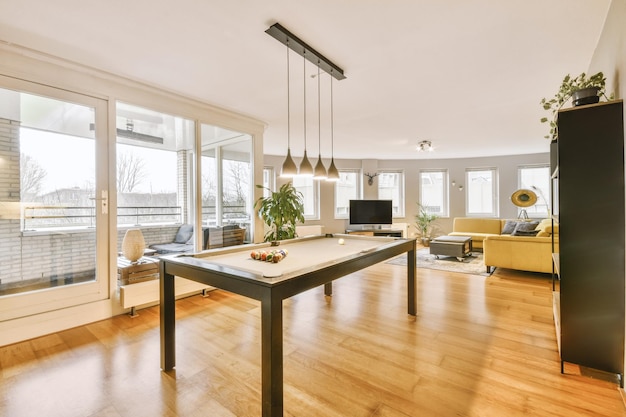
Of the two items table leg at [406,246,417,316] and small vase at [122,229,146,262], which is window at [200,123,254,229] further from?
table leg at [406,246,417,316]

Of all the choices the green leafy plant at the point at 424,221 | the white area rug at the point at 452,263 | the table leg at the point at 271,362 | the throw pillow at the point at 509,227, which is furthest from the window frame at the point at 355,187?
the table leg at the point at 271,362

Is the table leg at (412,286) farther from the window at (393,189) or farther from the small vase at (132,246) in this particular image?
the window at (393,189)

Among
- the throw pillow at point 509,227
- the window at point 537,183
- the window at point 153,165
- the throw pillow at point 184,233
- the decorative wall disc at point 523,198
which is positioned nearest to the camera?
the window at point 153,165

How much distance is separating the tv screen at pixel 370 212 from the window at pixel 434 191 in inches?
59.7

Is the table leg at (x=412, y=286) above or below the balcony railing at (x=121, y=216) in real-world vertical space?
below

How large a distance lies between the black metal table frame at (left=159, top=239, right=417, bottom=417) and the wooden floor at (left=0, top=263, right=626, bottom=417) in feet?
0.98

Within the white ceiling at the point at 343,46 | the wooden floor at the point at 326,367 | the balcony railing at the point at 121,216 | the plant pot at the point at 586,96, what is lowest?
the wooden floor at the point at 326,367

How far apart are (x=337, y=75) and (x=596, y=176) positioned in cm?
215

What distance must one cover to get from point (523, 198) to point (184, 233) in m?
6.97

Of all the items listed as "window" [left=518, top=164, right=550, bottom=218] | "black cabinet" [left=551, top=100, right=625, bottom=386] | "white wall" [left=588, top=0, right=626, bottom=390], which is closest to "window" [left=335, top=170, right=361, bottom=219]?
"window" [left=518, top=164, right=550, bottom=218]

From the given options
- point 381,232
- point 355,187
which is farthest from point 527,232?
point 355,187

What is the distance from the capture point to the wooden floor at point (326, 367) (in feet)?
5.50

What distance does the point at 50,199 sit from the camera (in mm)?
2791

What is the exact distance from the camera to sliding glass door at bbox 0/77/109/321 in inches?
100
